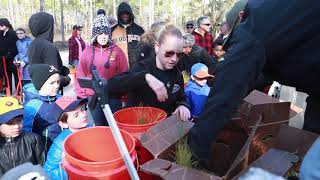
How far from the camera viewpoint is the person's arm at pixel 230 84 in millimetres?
1254

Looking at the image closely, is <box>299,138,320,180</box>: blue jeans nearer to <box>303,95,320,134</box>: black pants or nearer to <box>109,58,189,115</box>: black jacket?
<box>303,95,320,134</box>: black pants

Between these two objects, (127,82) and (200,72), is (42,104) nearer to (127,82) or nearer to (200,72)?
(127,82)

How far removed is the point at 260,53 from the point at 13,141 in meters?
1.81

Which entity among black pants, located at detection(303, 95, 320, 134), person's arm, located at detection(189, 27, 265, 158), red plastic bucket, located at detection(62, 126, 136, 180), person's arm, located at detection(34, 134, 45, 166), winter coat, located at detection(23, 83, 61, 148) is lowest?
person's arm, located at detection(34, 134, 45, 166)

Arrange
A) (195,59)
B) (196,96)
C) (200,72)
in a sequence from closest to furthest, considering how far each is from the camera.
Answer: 1. (196,96)
2. (200,72)
3. (195,59)

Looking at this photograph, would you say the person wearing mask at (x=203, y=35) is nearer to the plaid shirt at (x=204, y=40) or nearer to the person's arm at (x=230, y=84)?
the plaid shirt at (x=204, y=40)

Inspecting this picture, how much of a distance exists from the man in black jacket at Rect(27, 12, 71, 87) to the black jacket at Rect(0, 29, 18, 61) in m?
3.02

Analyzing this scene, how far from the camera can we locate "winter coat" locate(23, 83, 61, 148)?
8.30 ft

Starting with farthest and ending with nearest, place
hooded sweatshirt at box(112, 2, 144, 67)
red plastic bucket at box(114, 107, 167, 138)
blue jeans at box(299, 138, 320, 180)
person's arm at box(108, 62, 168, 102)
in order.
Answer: hooded sweatshirt at box(112, 2, 144, 67) < person's arm at box(108, 62, 168, 102) < red plastic bucket at box(114, 107, 167, 138) < blue jeans at box(299, 138, 320, 180)

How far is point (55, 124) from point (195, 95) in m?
1.23

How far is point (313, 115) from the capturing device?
4.89 ft

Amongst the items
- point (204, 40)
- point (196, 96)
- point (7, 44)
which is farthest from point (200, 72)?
point (7, 44)

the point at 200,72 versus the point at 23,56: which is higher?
the point at 200,72

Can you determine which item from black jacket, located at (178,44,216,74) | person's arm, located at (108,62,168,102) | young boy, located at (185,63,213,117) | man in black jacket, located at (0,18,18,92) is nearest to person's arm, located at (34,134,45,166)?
person's arm, located at (108,62,168,102)
